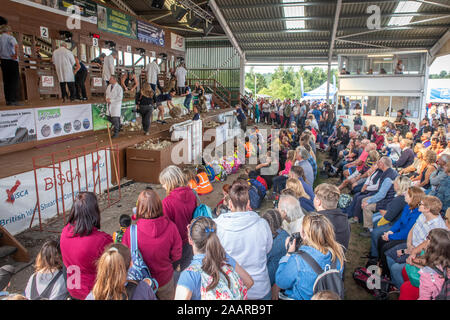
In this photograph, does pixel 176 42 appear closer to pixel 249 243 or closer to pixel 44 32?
pixel 44 32

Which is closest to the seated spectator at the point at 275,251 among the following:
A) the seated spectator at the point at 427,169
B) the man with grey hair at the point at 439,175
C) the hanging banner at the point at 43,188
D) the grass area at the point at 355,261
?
the grass area at the point at 355,261

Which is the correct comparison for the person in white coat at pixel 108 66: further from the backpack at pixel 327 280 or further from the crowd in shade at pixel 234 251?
the backpack at pixel 327 280

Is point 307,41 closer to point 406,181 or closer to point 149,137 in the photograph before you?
point 149,137

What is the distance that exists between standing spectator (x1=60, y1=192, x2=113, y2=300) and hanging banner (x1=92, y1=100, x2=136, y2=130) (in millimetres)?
7749

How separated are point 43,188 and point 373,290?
5.38 metres

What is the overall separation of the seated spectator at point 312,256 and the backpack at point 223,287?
0.58 metres

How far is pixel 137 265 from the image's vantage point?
261 centimetres

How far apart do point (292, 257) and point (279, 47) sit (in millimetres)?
18656

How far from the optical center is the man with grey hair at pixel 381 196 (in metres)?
5.37

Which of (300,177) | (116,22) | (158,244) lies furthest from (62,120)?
(158,244)

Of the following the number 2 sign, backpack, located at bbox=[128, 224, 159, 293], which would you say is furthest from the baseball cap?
the number 2 sign

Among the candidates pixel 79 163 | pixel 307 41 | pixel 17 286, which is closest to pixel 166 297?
pixel 17 286

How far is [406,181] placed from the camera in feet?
15.3

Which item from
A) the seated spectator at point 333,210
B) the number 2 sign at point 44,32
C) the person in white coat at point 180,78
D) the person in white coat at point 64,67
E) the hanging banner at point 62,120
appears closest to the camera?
the seated spectator at point 333,210
